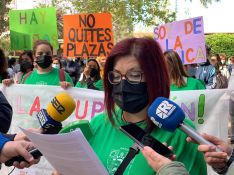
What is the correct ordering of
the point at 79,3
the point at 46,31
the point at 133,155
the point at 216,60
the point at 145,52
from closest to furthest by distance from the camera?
the point at 133,155
the point at 145,52
the point at 46,31
the point at 216,60
the point at 79,3

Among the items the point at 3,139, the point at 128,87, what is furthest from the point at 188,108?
the point at 3,139

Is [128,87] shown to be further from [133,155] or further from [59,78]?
[59,78]

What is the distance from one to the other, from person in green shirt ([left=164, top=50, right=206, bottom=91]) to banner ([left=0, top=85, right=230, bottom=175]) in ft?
1.13

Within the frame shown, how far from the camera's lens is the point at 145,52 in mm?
2107

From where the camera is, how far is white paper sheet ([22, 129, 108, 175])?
166 centimetres

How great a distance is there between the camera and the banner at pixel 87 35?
7035 mm

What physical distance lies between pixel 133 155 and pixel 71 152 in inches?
12.6

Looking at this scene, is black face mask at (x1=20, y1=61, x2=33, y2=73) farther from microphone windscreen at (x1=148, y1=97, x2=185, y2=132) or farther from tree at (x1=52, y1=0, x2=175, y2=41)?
tree at (x1=52, y1=0, x2=175, y2=41)

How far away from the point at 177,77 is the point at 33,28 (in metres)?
3.07

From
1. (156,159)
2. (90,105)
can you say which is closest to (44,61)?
(90,105)

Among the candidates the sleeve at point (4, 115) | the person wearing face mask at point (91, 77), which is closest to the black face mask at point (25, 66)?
the person wearing face mask at point (91, 77)

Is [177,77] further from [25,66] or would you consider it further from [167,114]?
[167,114]

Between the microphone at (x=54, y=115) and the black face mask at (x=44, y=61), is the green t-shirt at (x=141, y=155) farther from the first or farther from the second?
the black face mask at (x=44, y=61)

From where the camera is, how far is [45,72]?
17.4 ft
